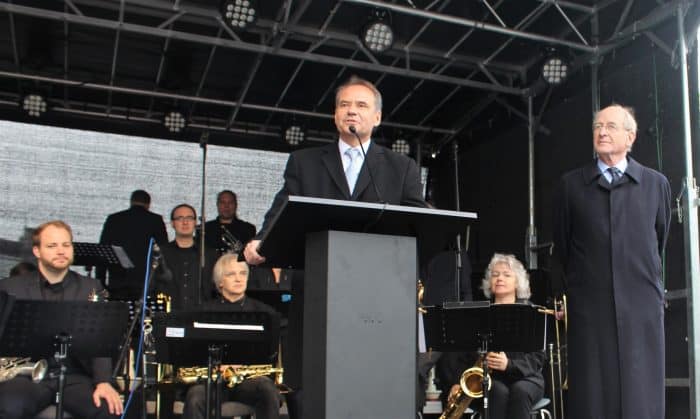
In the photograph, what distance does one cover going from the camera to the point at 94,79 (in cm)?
928

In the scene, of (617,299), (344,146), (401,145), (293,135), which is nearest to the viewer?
(344,146)

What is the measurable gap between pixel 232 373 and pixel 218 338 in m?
0.95

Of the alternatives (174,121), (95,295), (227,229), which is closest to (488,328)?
(95,295)

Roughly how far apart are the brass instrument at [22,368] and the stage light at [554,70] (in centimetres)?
516

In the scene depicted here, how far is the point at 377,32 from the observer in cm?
733

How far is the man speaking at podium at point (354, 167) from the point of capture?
2939 millimetres

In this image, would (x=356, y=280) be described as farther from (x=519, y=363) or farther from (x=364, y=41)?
(x=364, y=41)

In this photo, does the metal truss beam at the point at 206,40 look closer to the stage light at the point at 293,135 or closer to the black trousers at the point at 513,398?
the stage light at the point at 293,135

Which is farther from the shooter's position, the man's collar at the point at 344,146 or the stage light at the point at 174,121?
the stage light at the point at 174,121

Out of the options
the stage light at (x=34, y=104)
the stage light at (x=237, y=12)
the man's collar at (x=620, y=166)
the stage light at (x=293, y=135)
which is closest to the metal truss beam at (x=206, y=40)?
the stage light at (x=237, y=12)

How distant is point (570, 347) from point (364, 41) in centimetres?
435

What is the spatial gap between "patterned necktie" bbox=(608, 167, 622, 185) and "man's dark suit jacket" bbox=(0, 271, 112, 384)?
2966mm

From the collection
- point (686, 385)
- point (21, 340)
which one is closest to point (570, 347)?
point (21, 340)

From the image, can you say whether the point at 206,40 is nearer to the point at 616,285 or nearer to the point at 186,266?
the point at 186,266
